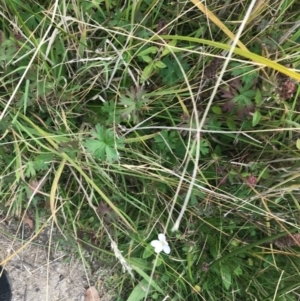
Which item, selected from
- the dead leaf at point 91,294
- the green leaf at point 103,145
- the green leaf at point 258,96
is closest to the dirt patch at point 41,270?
the dead leaf at point 91,294

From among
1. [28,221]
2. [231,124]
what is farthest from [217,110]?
[28,221]

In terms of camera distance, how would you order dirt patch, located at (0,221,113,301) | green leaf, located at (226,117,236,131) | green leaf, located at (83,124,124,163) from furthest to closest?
dirt patch, located at (0,221,113,301), green leaf, located at (226,117,236,131), green leaf, located at (83,124,124,163)

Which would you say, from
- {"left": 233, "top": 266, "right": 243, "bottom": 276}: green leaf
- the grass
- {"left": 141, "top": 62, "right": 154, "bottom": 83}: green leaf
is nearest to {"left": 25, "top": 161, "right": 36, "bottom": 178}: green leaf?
the grass

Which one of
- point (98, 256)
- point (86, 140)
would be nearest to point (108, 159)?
point (86, 140)

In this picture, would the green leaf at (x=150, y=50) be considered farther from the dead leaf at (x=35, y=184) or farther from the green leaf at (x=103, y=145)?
the dead leaf at (x=35, y=184)

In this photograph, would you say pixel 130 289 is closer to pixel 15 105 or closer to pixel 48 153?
pixel 48 153

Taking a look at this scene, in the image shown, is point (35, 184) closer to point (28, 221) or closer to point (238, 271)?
point (28, 221)

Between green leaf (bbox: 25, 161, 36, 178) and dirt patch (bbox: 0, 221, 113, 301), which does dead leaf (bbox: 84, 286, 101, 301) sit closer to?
dirt patch (bbox: 0, 221, 113, 301)
